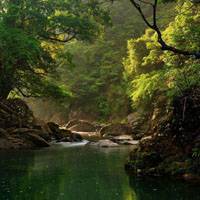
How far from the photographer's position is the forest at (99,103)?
1501cm

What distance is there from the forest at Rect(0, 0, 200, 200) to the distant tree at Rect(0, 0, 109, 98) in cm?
9

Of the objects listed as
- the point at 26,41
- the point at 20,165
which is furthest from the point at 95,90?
the point at 20,165

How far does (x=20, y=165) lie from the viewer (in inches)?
771

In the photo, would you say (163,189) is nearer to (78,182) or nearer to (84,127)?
(78,182)

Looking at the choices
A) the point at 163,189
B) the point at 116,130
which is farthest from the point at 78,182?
the point at 116,130

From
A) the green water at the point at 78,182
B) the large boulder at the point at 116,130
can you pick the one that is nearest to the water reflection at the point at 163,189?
the green water at the point at 78,182

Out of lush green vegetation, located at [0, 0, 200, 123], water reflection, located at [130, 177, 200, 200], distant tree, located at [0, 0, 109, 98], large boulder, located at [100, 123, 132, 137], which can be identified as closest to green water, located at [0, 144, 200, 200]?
water reflection, located at [130, 177, 200, 200]

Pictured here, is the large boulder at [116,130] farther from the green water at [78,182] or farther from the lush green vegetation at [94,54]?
the green water at [78,182]

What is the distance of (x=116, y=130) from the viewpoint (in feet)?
132

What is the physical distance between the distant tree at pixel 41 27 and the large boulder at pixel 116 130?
643cm

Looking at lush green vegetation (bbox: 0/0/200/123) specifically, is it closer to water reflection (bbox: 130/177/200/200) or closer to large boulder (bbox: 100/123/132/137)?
large boulder (bbox: 100/123/132/137)

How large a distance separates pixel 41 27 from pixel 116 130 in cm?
1190

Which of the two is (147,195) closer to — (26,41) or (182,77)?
(182,77)

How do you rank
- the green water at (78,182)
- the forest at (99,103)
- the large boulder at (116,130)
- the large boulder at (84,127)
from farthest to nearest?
1. the large boulder at (84,127)
2. the large boulder at (116,130)
3. the forest at (99,103)
4. the green water at (78,182)
